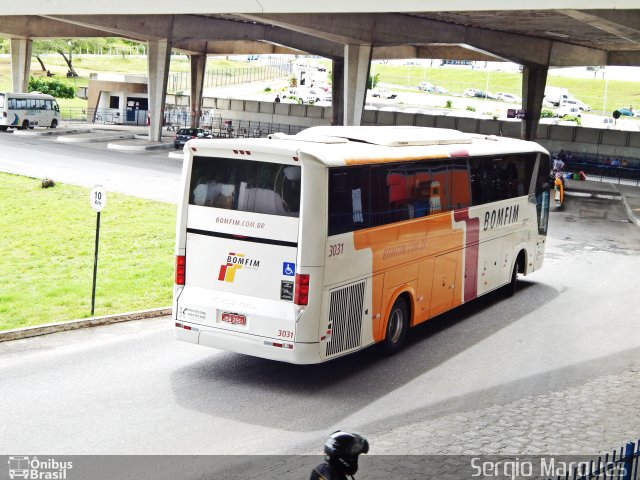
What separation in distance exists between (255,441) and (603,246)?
18.7 meters

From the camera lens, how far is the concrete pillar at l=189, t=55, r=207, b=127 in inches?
2955

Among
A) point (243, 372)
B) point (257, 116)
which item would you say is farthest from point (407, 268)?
point (257, 116)

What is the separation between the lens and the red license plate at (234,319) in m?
12.0

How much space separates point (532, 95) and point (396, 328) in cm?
4845

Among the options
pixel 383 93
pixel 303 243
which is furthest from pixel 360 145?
pixel 383 93

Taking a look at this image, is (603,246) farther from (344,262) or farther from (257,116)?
(257,116)

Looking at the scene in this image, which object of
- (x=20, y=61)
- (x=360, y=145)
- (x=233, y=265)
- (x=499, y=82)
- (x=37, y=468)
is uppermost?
(x=499, y=82)

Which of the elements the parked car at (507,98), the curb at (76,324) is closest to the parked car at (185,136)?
the curb at (76,324)

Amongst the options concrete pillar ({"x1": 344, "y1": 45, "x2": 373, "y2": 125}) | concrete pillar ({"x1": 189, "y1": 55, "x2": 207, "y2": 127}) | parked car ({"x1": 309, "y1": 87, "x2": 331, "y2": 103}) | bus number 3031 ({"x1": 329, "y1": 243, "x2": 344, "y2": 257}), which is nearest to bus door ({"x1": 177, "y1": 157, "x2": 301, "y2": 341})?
bus number 3031 ({"x1": 329, "y1": 243, "x2": 344, "y2": 257})

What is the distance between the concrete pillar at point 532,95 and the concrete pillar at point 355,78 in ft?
43.6

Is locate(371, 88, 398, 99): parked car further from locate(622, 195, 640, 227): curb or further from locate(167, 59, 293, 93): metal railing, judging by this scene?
locate(622, 195, 640, 227): curb

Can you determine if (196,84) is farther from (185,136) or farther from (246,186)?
(246,186)

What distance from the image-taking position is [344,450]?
4766mm

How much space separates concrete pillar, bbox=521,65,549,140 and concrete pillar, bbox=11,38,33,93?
36.7 meters
